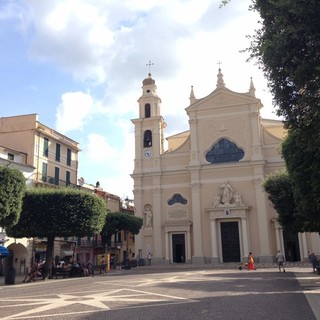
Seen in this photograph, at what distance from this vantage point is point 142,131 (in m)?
50.8

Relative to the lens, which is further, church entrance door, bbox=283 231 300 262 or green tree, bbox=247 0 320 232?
church entrance door, bbox=283 231 300 262

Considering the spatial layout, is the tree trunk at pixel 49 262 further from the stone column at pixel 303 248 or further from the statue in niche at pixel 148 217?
the stone column at pixel 303 248

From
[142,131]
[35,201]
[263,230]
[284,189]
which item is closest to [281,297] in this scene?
[284,189]

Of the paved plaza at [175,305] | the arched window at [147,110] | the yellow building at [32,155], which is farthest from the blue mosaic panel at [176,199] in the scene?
the paved plaza at [175,305]

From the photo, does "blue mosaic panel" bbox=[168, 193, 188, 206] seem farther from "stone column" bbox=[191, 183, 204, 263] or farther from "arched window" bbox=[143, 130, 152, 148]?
"arched window" bbox=[143, 130, 152, 148]

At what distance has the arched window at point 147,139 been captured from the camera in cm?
5059

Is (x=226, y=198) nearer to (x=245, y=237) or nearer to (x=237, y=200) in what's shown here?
(x=237, y=200)

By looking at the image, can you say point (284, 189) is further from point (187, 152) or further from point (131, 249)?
point (131, 249)

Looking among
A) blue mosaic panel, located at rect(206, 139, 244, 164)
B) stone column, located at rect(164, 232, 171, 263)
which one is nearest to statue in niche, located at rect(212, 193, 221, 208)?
blue mosaic panel, located at rect(206, 139, 244, 164)

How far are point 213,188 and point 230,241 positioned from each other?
593cm

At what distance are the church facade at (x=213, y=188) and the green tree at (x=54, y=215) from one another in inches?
743

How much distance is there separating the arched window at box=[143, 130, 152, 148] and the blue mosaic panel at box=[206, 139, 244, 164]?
7742 mm

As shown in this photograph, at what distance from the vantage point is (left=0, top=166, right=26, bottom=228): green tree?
68.0 ft

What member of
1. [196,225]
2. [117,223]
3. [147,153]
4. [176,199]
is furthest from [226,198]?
[117,223]
